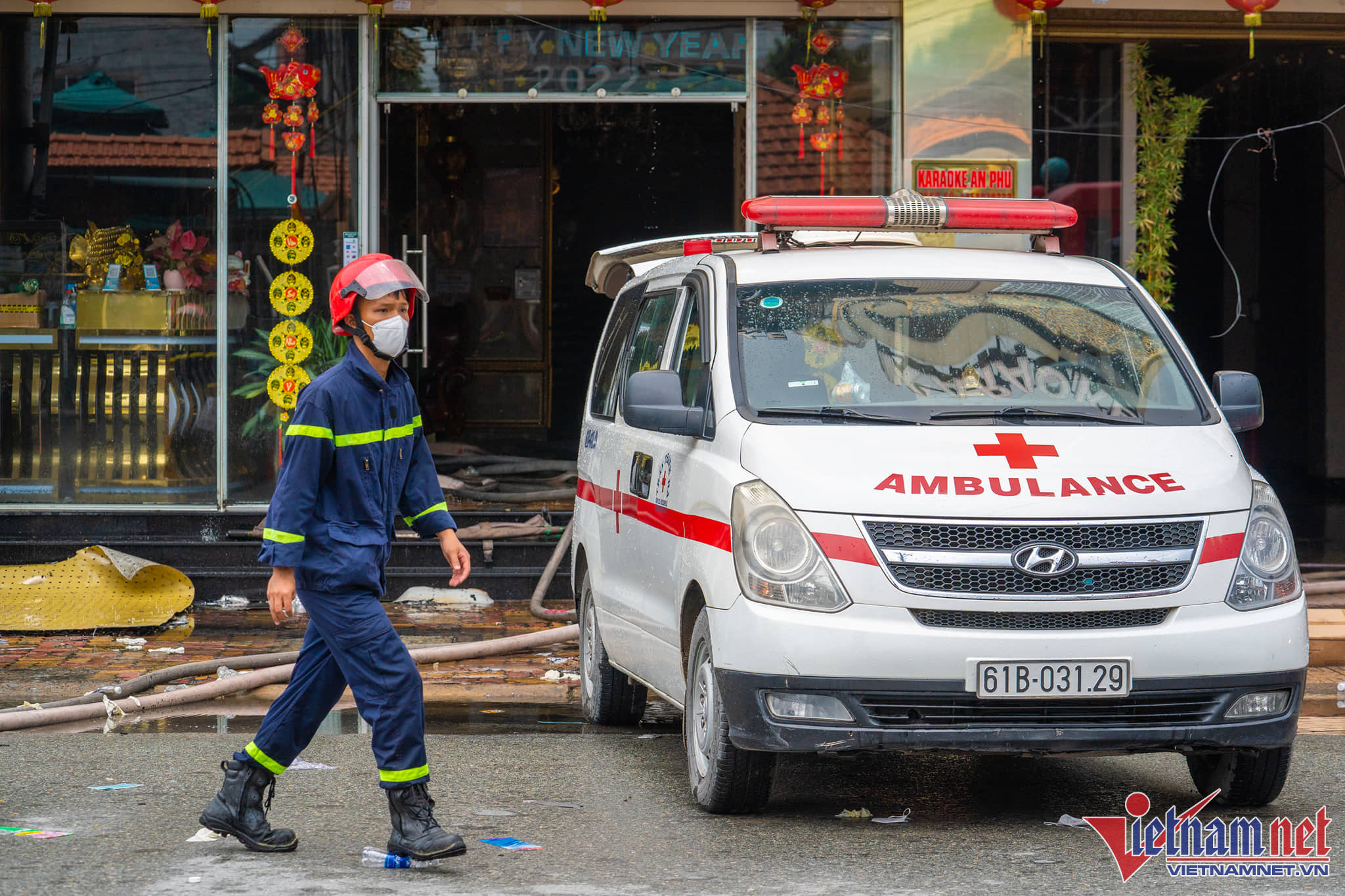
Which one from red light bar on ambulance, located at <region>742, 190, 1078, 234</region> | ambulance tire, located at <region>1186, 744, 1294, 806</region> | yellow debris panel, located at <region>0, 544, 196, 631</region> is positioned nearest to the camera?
ambulance tire, located at <region>1186, 744, 1294, 806</region>

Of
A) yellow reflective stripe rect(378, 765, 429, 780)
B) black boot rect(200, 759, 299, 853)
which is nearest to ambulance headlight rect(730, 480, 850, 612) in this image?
yellow reflective stripe rect(378, 765, 429, 780)

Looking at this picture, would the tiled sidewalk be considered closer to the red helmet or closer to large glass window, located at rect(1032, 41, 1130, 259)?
the red helmet

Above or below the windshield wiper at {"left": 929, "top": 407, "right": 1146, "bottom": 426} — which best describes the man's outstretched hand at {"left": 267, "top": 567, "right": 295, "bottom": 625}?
below

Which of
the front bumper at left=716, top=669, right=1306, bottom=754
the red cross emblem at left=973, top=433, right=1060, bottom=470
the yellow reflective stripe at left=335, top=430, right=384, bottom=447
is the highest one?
the yellow reflective stripe at left=335, top=430, right=384, bottom=447

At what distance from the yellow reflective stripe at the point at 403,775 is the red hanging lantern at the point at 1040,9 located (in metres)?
8.46

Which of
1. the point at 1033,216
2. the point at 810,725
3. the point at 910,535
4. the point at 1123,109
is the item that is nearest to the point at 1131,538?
the point at 910,535

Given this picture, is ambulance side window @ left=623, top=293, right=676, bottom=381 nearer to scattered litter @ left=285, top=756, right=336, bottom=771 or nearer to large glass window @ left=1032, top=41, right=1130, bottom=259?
scattered litter @ left=285, top=756, right=336, bottom=771

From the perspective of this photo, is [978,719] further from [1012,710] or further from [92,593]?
[92,593]

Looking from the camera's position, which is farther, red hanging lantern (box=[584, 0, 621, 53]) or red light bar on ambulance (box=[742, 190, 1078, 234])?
red hanging lantern (box=[584, 0, 621, 53])

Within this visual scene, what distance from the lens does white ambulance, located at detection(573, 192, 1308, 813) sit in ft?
17.1

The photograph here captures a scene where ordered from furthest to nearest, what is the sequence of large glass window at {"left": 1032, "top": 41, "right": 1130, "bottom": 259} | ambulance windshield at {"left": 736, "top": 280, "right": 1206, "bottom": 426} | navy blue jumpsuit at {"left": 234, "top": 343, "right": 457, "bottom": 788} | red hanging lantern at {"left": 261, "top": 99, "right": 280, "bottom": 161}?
large glass window at {"left": 1032, "top": 41, "right": 1130, "bottom": 259}
red hanging lantern at {"left": 261, "top": 99, "right": 280, "bottom": 161}
ambulance windshield at {"left": 736, "top": 280, "right": 1206, "bottom": 426}
navy blue jumpsuit at {"left": 234, "top": 343, "right": 457, "bottom": 788}

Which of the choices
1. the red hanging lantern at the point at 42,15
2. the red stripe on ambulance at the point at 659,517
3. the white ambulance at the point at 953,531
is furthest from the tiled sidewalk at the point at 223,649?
the red hanging lantern at the point at 42,15

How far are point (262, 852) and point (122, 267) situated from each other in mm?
7839

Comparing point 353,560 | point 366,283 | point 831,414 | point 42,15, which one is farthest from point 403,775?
point 42,15
